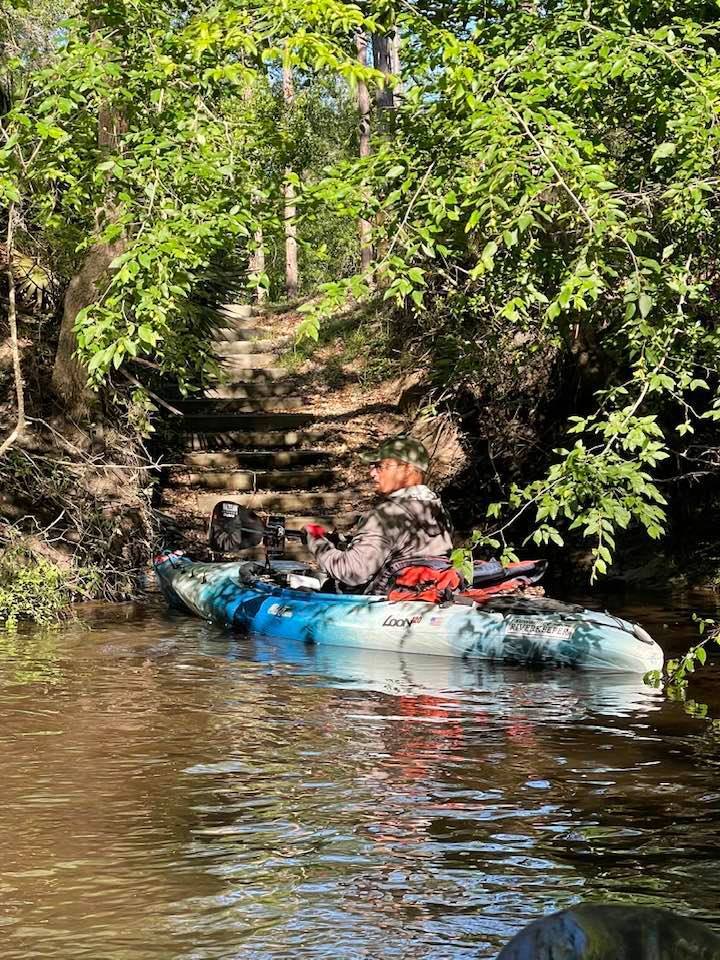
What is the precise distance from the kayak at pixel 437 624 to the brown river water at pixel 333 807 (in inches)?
7.5

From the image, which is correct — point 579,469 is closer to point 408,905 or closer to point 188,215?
point 408,905

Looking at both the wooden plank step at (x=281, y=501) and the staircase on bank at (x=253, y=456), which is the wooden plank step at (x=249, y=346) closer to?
the staircase on bank at (x=253, y=456)

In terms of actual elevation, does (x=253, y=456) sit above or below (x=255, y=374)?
below

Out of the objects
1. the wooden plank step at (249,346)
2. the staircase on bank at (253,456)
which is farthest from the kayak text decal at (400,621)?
the wooden plank step at (249,346)

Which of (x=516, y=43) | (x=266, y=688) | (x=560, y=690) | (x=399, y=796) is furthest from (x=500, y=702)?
(x=516, y=43)

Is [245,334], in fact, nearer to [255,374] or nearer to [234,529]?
[255,374]

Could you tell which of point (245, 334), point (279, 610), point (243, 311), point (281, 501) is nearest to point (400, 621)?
point (279, 610)

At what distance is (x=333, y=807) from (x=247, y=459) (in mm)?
11703

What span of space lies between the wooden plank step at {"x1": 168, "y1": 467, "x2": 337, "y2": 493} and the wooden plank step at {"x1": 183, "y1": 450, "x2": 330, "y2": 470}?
43 centimetres

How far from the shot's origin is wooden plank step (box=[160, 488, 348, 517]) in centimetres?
1554

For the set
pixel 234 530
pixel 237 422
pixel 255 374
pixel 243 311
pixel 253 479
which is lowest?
→ pixel 234 530

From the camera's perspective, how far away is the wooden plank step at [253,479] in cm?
1638

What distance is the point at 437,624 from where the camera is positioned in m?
9.40

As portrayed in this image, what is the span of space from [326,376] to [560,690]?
12959mm
